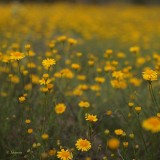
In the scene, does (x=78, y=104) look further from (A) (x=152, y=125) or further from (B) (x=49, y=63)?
(A) (x=152, y=125)

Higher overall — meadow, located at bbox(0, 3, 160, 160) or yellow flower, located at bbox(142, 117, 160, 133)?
yellow flower, located at bbox(142, 117, 160, 133)

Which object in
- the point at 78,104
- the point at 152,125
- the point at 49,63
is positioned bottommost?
the point at 78,104

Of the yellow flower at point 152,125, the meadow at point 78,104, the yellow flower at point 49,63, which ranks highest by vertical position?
the yellow flower at point 152,125

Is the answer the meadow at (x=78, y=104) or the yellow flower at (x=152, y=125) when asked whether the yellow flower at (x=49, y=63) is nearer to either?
the meadow at (x=78, y=104)

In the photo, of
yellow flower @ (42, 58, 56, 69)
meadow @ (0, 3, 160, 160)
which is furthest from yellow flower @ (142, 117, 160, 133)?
yellow flower @ (42, 58, 56, 69)

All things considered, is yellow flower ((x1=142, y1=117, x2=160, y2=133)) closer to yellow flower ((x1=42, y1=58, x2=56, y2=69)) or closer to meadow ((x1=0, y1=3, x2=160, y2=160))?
meadow ((x1=0, y1=3, x2=160, y2=160))

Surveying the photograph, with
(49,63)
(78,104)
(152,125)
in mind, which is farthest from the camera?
(78,104)

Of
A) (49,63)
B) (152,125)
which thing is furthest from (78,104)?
(152,125)

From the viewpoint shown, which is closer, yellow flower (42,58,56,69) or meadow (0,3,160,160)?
meadow (0,3,160,160)

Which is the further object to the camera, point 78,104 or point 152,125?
point 78,104

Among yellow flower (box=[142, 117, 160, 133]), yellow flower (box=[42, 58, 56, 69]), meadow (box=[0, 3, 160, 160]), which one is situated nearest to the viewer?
yellow flower (box=[142, 117, 160, 133])

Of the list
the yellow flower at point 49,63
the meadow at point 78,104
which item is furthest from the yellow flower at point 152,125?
the yellow flower at point 49,63
